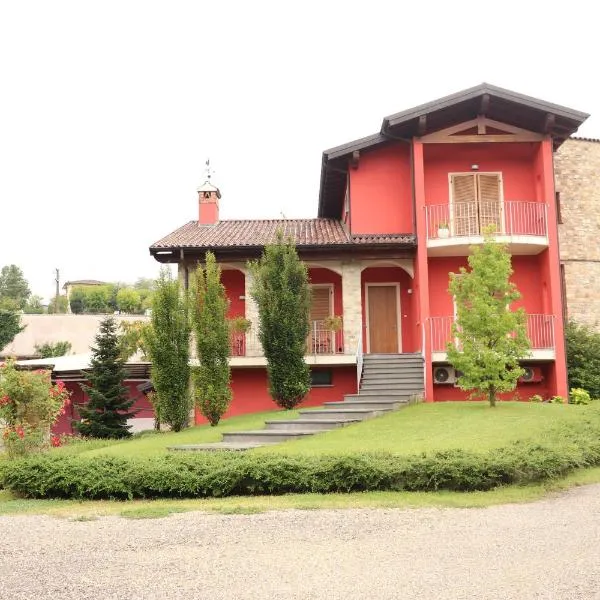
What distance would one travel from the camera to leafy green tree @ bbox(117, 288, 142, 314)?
269ft

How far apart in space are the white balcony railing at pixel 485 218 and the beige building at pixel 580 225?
13.3ft

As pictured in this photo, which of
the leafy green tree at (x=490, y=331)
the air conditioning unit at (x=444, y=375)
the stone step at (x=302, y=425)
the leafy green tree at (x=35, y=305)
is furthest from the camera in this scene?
the leafy green tree at (x=35, y=305)

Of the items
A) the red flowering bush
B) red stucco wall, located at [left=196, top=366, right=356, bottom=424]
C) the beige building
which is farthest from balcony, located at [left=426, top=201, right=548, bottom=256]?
the red flowering bush

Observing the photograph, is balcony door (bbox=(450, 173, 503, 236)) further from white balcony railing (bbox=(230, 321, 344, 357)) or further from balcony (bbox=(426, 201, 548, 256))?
white balcony railing (bbox=(230, 321, 344, 357))

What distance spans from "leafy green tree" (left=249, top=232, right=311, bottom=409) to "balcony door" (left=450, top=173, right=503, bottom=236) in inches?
188

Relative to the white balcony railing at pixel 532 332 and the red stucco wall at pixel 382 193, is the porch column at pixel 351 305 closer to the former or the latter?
the red stucco wall at pixel 382 193

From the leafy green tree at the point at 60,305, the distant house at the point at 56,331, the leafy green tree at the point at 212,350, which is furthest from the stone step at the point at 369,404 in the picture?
the leafy green tree at the point at 60,305

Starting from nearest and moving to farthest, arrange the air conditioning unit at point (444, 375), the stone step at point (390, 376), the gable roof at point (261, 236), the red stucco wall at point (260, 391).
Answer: the stone step at point (390, 376) → the air conditioning unit at point (444, 375) → the gable roof at point (261, 236) → the red stucco wall at point (260, 391)

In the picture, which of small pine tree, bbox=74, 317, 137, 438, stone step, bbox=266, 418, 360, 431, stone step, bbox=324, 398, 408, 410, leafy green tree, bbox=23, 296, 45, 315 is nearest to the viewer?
stone step, bbox=266, 418, 360, 431

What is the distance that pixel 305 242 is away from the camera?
19.5m

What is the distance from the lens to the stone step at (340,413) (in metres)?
14.8

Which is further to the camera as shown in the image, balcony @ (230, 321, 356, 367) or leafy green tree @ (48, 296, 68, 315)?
leafy green tree @ (48, 296, 68, 315)

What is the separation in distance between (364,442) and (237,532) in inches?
190

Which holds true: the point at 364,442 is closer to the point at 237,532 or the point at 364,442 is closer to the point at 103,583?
the point at 237,532
